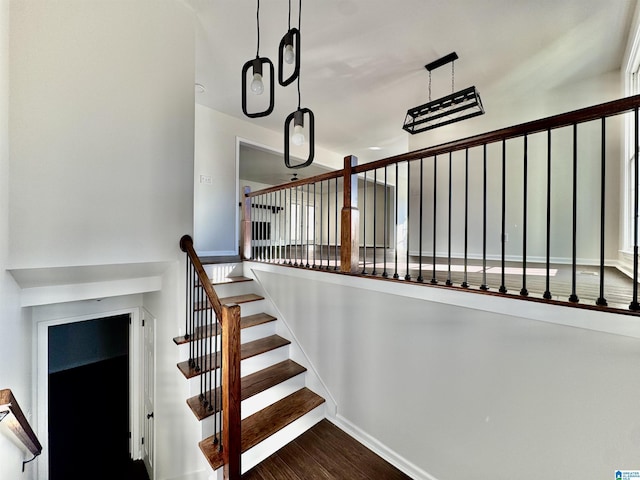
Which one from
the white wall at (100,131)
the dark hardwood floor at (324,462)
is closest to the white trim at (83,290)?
the white wall at (100,131)

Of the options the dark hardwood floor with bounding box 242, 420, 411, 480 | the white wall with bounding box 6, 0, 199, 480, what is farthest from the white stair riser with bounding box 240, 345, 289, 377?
the dark hardwood floor with bounding box 242, 420, 411, 480

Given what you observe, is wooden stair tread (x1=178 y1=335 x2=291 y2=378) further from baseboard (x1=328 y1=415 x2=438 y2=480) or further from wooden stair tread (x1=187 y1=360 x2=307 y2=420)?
baseboard (x1=328 y1=415 x2=438 y2=480)

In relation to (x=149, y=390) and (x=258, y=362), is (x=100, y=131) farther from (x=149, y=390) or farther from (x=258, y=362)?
(x=149, y=390)

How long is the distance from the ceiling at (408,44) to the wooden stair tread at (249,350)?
3111 mm

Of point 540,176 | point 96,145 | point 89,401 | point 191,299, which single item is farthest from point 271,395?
point 540,176

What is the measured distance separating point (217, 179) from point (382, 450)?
13.2 ft

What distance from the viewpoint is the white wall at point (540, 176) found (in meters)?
3.19

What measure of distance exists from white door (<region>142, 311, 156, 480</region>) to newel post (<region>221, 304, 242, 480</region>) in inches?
62.7

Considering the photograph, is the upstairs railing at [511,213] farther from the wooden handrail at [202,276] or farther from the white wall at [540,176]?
the wooden handrail at [202,276]

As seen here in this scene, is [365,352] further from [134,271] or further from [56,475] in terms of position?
[56,475]

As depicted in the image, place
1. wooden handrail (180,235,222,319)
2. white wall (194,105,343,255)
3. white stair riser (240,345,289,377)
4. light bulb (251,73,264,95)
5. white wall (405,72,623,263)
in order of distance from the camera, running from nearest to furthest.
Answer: light bulb (251,73,264,95) → wooden handrail (180,235,222,319) → white stair riser (240,345,289,377) → white wall (405,72,623,263) → white wall (194,105,343,255)

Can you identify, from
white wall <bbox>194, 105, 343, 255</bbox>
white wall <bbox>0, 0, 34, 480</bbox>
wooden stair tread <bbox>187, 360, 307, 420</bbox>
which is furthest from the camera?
white wall <bbox>194, 105, 343, 255</bbox>

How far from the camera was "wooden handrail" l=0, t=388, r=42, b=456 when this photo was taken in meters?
1.19

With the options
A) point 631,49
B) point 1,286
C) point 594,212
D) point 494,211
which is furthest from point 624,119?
point 1,286
